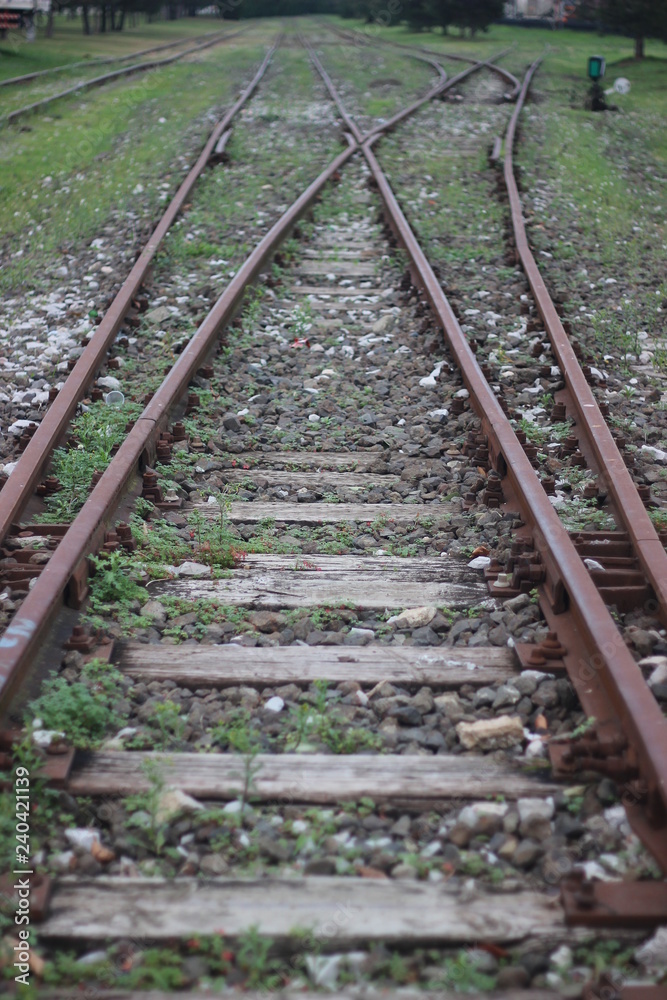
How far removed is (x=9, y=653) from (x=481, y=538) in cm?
209

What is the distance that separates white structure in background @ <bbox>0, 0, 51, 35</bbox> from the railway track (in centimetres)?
2648

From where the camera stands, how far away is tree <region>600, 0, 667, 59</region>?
90.5 ft

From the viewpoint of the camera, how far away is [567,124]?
1602 centimetres

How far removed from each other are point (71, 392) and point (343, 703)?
2840mm

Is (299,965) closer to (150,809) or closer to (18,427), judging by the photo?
(150,809)

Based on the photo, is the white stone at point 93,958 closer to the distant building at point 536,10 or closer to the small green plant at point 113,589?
the small green plant at point 113,589

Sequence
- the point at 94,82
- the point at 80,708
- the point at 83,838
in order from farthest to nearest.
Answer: the point at 94,82 < the point at 80,708 < the point at 83,838

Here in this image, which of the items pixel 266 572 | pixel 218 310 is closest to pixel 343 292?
pixel 218 310

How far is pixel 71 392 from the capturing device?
522 centimetres

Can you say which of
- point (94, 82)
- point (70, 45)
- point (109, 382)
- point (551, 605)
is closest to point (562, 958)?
point (551, 605)

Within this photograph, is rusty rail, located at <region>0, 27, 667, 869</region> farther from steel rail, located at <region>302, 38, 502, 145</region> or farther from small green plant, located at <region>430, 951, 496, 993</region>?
steel rail, located at <region>302, 38, 502, 145</region>

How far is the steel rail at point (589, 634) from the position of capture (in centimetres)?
253

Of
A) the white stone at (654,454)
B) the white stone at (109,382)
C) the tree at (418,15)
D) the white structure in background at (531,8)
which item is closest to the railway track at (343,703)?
the white stone at (109,382)

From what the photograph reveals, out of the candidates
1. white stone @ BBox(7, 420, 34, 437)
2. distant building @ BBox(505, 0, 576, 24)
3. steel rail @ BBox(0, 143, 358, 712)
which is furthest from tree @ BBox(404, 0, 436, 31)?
white stone @ BBox(7, 420, 34, 437)
